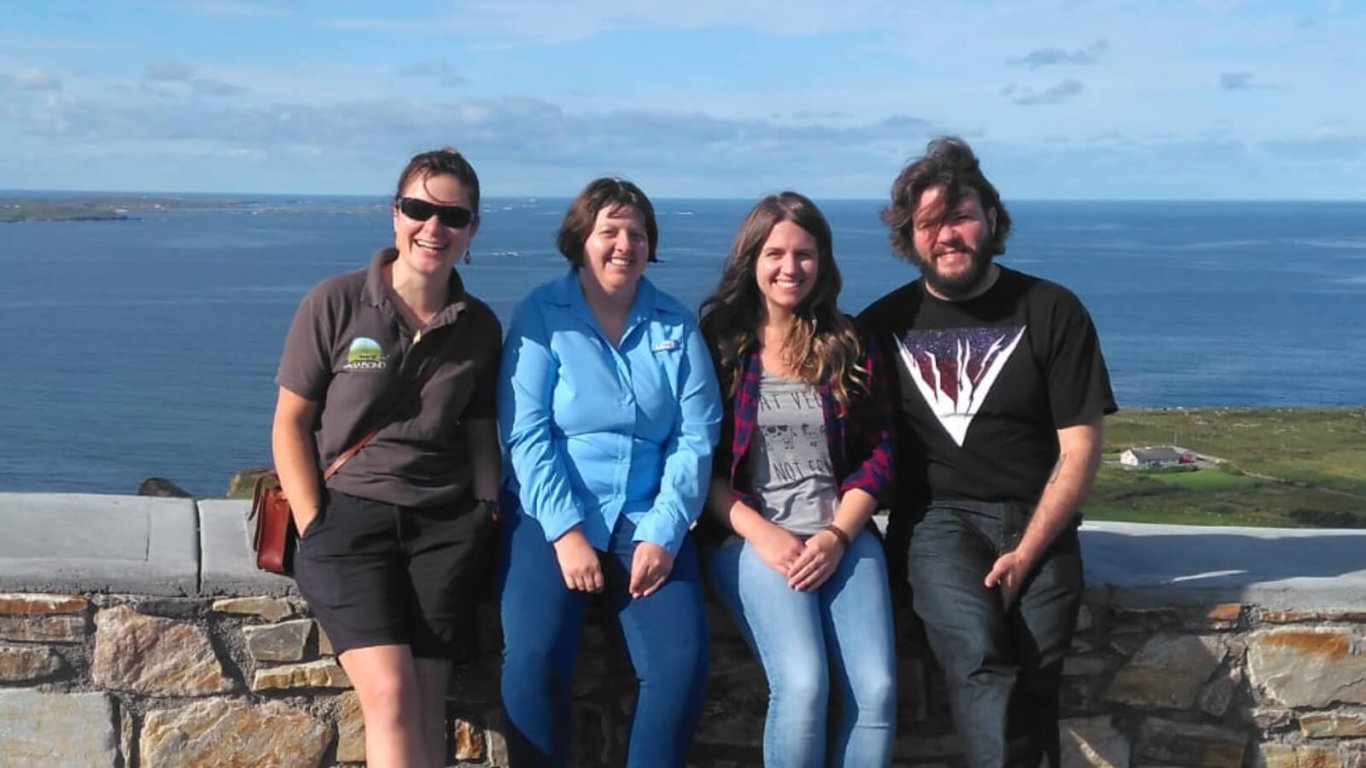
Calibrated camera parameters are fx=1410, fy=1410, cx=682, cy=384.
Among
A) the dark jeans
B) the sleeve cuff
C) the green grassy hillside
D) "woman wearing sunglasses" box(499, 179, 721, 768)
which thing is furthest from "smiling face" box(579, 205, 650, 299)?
the green grassy hillside

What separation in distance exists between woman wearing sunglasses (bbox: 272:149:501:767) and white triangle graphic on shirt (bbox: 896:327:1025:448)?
1.07 m

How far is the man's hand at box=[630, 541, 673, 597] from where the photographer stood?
10.4 feet

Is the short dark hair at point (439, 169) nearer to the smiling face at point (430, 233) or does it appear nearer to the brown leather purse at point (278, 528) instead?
the smiling face at point (430, 233)

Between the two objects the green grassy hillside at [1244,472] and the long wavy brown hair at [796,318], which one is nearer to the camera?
the long wavy brown hair at [796,318]

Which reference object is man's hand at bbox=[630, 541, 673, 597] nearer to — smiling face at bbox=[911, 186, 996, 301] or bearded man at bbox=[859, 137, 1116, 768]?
bearded man at bbox=[859, 137, 1116, 768]

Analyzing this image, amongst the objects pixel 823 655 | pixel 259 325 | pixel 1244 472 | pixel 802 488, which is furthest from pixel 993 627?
pixel 259 325

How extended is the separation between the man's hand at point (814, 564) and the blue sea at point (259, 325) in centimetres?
77

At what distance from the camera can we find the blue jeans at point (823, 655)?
3105mm

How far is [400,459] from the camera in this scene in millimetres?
3191

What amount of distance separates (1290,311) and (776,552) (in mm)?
62360

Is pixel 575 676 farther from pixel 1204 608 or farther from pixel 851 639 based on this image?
pixel 1204 608

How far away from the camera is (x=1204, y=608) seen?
11.3 feet

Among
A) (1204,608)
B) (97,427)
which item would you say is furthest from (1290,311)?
(1204,608)

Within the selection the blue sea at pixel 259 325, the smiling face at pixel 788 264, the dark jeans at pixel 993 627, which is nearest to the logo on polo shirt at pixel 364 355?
the smiling face at pixel 788 264
